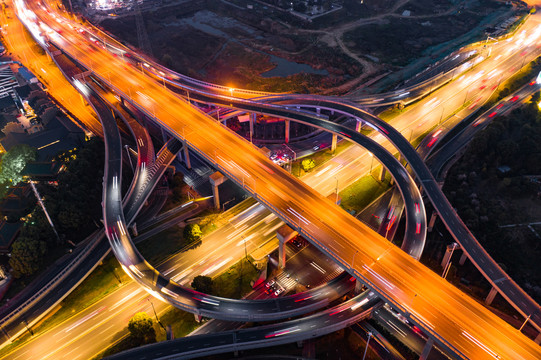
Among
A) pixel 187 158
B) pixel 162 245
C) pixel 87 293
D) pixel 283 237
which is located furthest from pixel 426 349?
pixel 187 158

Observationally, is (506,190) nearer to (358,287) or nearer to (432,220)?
(432,220)

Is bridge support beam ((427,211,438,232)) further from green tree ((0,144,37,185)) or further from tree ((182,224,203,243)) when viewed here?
green tree ((0,144,37,185))

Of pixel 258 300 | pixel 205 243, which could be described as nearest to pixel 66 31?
pixel 205 243

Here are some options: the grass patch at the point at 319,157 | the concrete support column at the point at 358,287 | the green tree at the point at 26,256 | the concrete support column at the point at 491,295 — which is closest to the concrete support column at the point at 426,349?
the concrete support column at the point at 358,287

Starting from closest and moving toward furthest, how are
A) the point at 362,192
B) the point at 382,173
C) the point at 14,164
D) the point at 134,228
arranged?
the point at 134,228 → the point at 14,164 → the point at 362,192 → the point at 382,173

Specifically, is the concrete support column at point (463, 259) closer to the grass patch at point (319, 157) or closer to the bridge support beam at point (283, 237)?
the bridge support beam at point (283, 237)

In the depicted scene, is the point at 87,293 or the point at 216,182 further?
the point at 216,182

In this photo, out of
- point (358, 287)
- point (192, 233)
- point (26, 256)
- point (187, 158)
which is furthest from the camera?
point (187, 158)
